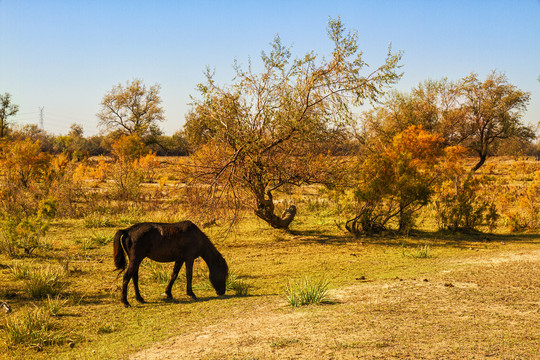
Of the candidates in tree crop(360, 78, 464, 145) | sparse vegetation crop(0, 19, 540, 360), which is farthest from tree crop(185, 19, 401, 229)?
tree crop(360, 78, 464, 145)

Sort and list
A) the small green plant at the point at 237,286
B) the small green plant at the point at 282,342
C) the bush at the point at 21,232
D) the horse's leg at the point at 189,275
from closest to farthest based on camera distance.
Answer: the small green plant at the point at 282,342 < the horse's leg at the point at 189,275 < the small green plant at the point at 237,286 < the bush at the point at 21,232

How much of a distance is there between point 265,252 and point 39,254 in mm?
6104

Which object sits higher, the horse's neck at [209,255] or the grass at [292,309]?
the horse's neck at [209,255]

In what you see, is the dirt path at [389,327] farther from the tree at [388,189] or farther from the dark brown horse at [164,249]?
the tree at [388,189]

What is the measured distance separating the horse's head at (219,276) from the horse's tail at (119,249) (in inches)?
63.6

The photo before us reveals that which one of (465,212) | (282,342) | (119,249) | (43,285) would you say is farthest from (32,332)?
(465,212)

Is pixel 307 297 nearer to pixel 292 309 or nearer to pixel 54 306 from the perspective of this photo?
pixel 292 309

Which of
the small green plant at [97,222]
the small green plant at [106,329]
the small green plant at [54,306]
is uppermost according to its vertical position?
the small green plant at [97,222]

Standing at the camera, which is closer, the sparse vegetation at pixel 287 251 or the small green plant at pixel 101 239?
the sparse vegetation at pixel 287 251

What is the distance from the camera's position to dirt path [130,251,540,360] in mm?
5086

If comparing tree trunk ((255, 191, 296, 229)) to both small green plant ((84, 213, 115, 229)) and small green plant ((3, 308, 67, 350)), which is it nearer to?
small green plant ((84, 213, 115, 229))

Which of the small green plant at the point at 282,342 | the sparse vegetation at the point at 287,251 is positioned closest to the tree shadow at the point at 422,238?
the sparse vegetation at the point at 287,251

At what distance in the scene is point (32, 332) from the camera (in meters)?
6.24

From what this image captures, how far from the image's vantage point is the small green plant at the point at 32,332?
614 cm
